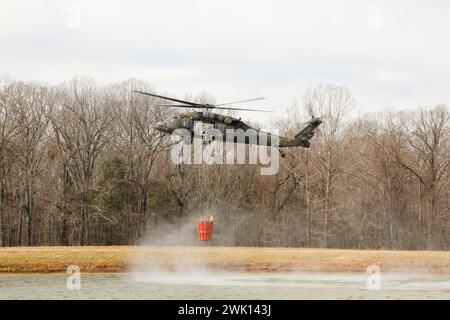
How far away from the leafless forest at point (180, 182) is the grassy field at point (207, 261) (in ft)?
65.0

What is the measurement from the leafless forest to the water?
25281 mm

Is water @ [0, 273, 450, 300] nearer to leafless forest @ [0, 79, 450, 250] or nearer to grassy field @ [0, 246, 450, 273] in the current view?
grassy field @ [0, 246, 450, 273]

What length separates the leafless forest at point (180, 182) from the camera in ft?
201

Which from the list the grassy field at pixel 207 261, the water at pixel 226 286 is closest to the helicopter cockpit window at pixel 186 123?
the water at pixel 226 286

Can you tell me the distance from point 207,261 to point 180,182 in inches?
1125

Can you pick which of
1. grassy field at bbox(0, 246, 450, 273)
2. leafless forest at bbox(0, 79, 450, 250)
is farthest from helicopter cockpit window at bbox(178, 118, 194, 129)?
leafless forest at bbox(0, 79, 450, 250)

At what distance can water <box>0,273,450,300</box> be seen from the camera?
27.5 metres

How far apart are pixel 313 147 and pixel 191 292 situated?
37276 millimetres

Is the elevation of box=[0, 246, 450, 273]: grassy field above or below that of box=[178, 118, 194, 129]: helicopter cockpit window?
below

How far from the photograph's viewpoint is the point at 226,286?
30.5 metres

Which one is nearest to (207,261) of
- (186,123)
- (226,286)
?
(186,123)

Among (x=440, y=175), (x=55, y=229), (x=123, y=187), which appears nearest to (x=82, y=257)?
(x=123, y=187)

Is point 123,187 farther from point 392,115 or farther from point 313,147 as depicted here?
point 392,115

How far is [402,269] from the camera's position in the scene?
38688 mm
